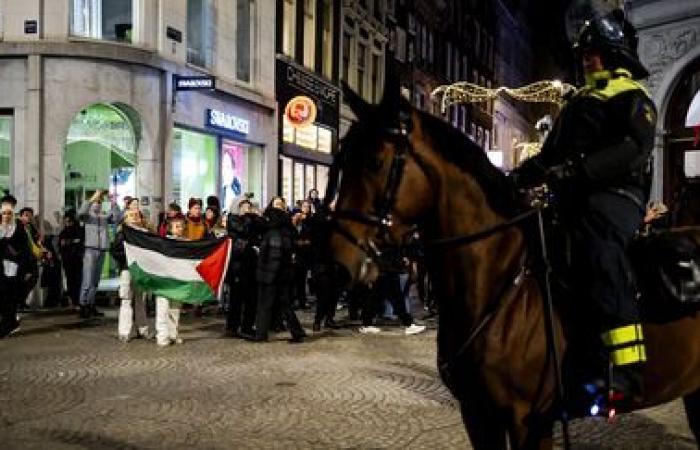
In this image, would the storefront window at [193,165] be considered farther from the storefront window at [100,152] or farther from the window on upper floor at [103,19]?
the window on upper floor at [103,19]

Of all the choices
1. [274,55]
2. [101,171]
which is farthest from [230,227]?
[274,55]

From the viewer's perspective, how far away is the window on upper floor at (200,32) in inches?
833

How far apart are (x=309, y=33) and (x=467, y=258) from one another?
25.8 meters

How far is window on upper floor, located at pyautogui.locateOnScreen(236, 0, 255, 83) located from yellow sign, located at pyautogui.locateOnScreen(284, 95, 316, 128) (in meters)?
2.16

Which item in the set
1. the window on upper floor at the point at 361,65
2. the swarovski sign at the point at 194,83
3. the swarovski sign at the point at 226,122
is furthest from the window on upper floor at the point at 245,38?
the window on upper floor at the point at 361,65

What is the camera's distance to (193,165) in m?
21.1

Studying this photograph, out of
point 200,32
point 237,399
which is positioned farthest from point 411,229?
point 200,32

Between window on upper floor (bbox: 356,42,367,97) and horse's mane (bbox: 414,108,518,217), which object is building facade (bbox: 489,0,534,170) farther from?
horse's mane (bbox: 414,108,518,217)

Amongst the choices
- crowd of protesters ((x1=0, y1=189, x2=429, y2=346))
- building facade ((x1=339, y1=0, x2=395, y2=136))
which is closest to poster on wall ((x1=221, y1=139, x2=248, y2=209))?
crowd of protesters ((x1=0, y1=189, x2=429, y2=346))

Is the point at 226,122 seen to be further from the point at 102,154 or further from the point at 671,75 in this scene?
the point at 671,75

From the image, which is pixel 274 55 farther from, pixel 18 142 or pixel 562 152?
pixel 562 152

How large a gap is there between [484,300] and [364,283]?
0.69 meters

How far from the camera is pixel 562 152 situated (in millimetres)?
4238

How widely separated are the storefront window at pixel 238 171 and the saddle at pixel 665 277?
18332 millimetres
